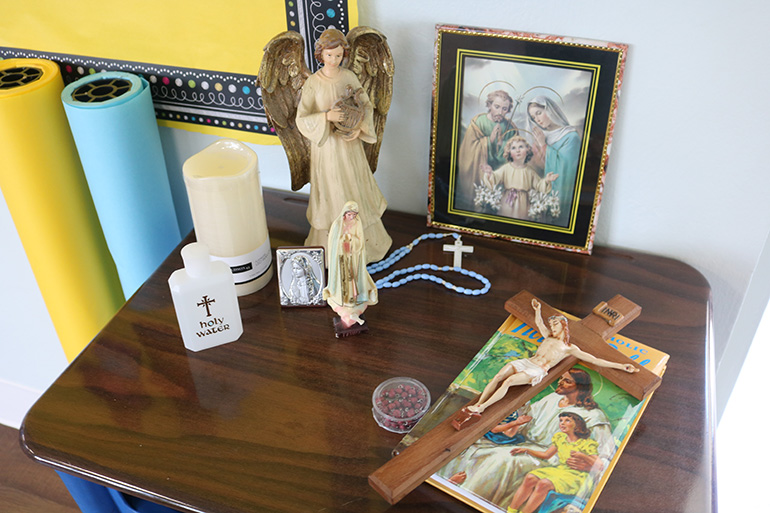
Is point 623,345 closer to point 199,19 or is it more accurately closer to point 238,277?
point 238,277

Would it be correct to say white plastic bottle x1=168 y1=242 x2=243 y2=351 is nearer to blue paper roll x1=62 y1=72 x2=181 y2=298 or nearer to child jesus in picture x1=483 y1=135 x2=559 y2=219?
blue paper roll x1=62 y1=72 x2=181 y2=298

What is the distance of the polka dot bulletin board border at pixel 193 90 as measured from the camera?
1097mm

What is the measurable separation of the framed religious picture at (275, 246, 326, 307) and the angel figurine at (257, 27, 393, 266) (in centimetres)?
6

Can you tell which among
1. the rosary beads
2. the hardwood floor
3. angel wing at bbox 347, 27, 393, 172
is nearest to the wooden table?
the rosary beads

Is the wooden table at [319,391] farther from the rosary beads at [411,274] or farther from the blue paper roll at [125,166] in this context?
the blue paper roll at [125,166]

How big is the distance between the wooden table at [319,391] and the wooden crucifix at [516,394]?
40mm

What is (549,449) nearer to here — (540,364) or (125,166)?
(540,364)

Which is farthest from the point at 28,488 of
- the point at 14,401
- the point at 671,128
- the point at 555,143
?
the point at 671,128

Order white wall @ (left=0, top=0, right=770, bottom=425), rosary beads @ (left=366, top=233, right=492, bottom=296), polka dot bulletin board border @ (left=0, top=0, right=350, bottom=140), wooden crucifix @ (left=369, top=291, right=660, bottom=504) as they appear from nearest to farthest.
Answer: wooden crucifix @ (left=369, top=291, right=660, bottom=504) → white wall @ (left=0, top=0, right=770, bottom=425) → rosary beads @ (left=366, top=233, right=492, bottom=296) → polka dot bulletin board border @ (left=0, top=0, right=350, bottom=140)

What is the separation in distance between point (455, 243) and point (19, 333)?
1202 millimetres

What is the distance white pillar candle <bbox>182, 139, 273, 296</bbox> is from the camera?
0.94 m

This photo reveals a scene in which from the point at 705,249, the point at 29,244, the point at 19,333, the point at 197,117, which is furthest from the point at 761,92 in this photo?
the point at 19,333

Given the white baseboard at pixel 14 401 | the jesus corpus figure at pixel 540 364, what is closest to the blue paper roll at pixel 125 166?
the jesus corpus figure at pixel 540 364

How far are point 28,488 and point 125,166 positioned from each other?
1.01m
